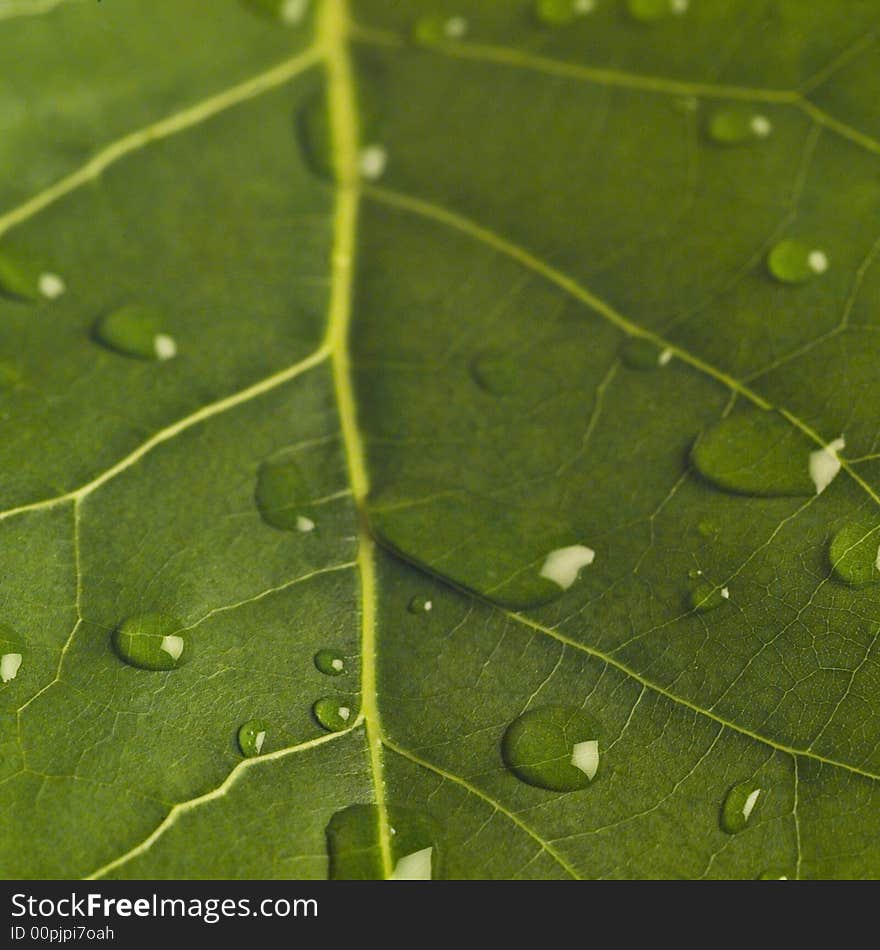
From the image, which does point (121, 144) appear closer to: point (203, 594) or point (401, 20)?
point (401, 20)

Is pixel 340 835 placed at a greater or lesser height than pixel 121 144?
lesser

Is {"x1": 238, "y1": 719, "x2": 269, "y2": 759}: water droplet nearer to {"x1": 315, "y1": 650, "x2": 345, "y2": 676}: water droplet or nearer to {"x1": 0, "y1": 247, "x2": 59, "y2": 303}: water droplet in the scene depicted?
{"x1": 315, "y1": 650, "x2": 345, "y2": 676}: water droplet

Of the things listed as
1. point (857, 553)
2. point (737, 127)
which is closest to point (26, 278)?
point (737, 127)

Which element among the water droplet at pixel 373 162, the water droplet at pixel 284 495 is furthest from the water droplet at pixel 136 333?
the water droplet at pixel 373 162

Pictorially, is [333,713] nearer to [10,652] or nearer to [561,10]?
[10,652]

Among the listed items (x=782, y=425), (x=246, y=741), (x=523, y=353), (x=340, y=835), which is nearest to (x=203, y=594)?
(x=246, y=741)

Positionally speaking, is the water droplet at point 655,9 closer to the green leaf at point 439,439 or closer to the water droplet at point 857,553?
the green leaf at point 439,439
